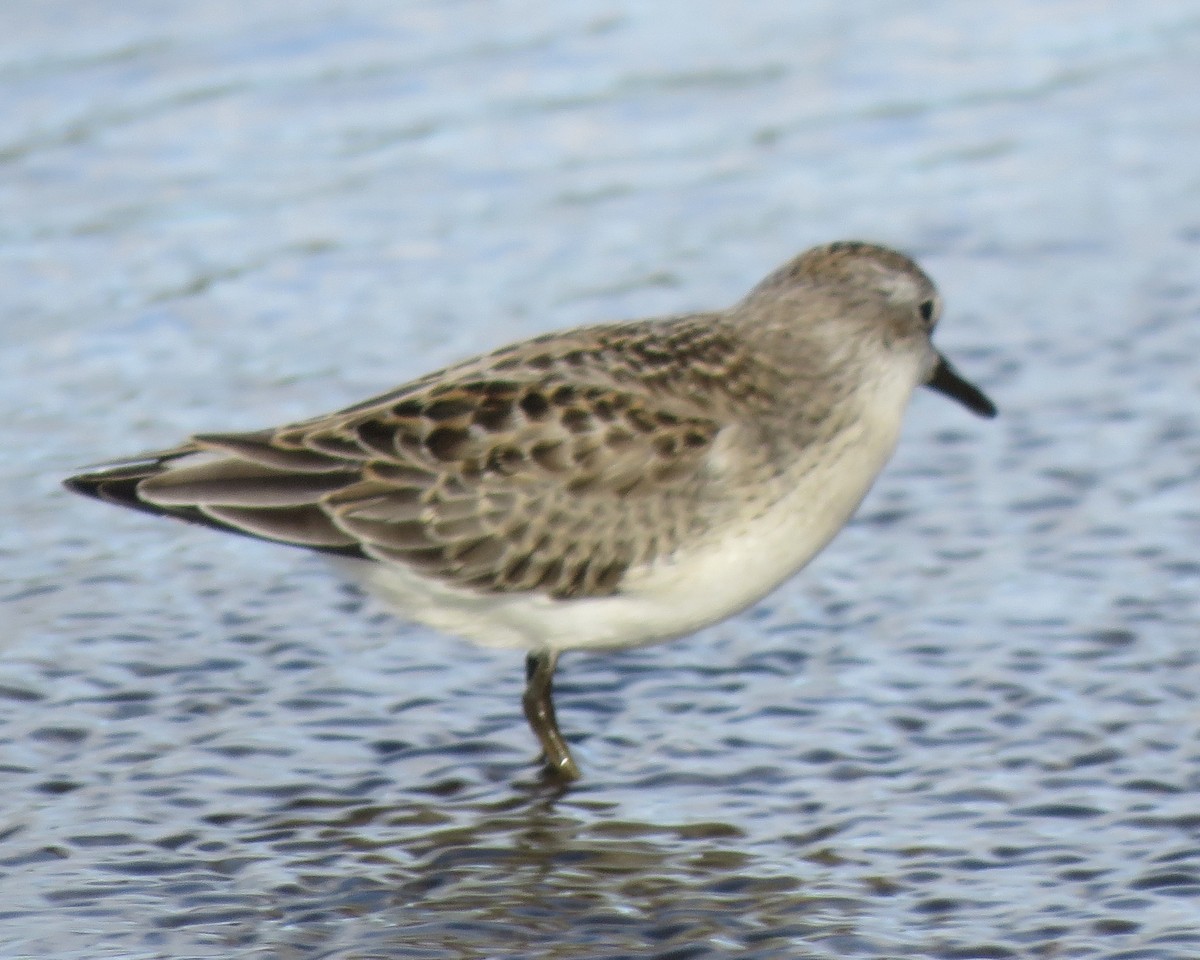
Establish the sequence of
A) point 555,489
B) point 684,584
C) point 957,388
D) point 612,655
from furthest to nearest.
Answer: point 957,388 < point 612,655 < point 555,489 < point 684,584

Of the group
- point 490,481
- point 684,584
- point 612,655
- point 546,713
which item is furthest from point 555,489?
point 612,655

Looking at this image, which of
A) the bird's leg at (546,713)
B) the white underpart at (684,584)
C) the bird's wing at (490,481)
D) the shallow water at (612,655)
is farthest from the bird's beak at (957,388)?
the bird's leg at (546,713)

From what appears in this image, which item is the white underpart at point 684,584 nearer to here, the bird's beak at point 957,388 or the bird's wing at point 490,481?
the bird's wing at point 490,481

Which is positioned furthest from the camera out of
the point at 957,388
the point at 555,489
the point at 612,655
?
the point at 957,388

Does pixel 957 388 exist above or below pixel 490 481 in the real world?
above

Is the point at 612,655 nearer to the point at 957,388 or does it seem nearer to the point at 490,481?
the point at 490,481

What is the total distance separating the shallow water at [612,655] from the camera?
5762 millimetres

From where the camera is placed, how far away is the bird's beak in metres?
7.29

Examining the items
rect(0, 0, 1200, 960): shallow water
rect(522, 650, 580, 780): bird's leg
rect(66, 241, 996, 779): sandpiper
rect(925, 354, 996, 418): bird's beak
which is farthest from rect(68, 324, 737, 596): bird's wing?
rect(925, 354, 996, 418): bird's beak

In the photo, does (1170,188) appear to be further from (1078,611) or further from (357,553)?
(357,553)

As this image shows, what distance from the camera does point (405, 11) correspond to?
484 inches

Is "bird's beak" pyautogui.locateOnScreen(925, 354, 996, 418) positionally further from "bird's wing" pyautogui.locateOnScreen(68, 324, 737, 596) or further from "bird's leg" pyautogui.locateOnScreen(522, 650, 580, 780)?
"bird's leg" pyautogui.locateOnScreen(522, 650, 580, 780)

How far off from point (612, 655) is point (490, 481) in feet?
3.05

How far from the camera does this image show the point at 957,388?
7379 mm
